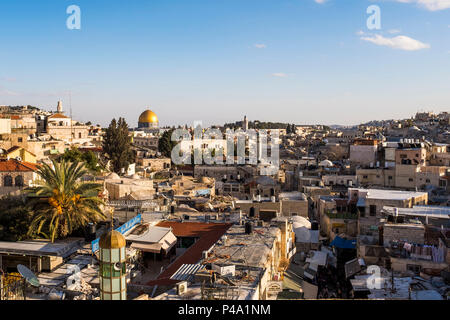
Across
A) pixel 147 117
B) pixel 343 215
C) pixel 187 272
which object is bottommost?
pixel 343 215

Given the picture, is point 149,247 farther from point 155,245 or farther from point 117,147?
point 117,147

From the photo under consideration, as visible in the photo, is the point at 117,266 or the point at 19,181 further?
the point at 19,181

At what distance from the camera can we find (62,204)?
521 inches

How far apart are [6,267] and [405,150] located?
27822 mm

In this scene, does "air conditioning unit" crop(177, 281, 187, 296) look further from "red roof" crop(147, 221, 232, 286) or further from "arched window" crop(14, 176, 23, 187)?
"arched window" crop(14, 176, 23, 187)

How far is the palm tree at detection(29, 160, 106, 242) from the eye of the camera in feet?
41.7

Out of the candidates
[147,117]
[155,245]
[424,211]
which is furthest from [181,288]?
[147,117]

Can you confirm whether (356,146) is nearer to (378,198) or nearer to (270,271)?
(378,198)

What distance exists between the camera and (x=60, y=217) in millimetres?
12953

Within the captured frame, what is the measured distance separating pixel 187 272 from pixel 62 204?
5.45 metres

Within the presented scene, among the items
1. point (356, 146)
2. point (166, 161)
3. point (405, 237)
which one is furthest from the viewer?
point (166, 161)

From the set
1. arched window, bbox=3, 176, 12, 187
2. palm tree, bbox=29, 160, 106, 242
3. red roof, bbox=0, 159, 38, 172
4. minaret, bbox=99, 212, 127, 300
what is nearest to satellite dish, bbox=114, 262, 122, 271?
minaret, bbox=99, 212, 127, 300

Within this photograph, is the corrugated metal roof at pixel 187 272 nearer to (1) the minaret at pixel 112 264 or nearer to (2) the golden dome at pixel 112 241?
(1) the minaret at pixel 112 264
